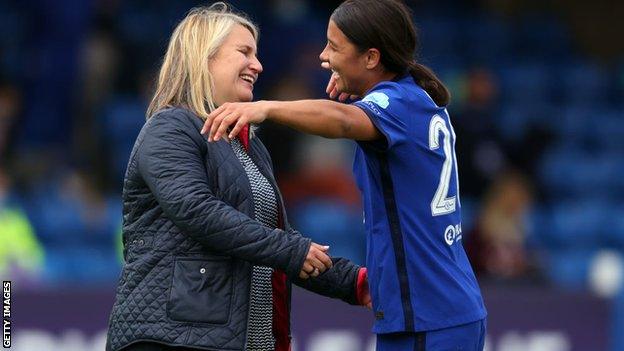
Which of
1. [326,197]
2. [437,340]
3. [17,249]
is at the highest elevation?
[326,197]

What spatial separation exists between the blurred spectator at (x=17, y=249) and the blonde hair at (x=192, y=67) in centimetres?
403

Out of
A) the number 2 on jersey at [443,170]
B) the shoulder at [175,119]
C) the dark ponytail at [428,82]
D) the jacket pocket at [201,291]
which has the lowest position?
the jacket pocket at [201,291]

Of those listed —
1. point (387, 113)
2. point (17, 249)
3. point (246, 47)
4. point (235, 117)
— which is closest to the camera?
point (235, 117)

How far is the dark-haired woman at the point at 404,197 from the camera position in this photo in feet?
13.8

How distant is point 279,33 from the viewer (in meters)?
11.4

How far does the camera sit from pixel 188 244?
4.32m

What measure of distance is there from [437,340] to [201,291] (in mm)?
736

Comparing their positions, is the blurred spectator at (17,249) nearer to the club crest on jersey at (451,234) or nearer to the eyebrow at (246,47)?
the eyebrow at (246,47)

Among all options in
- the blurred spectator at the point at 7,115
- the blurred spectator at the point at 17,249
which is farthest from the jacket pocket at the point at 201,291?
the blurred spectator at the point at 7,115

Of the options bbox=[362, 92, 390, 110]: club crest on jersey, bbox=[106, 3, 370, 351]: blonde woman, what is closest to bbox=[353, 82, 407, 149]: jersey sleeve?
bbox=[362, 92, 390, 110]: club crest on jersey

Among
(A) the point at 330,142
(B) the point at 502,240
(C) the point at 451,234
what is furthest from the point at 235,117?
(A) the point at 330,142

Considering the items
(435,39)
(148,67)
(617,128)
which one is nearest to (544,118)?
(617,128)

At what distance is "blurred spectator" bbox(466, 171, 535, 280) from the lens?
8.60 m

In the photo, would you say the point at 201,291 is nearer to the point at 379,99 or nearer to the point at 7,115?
the point at 379,99
